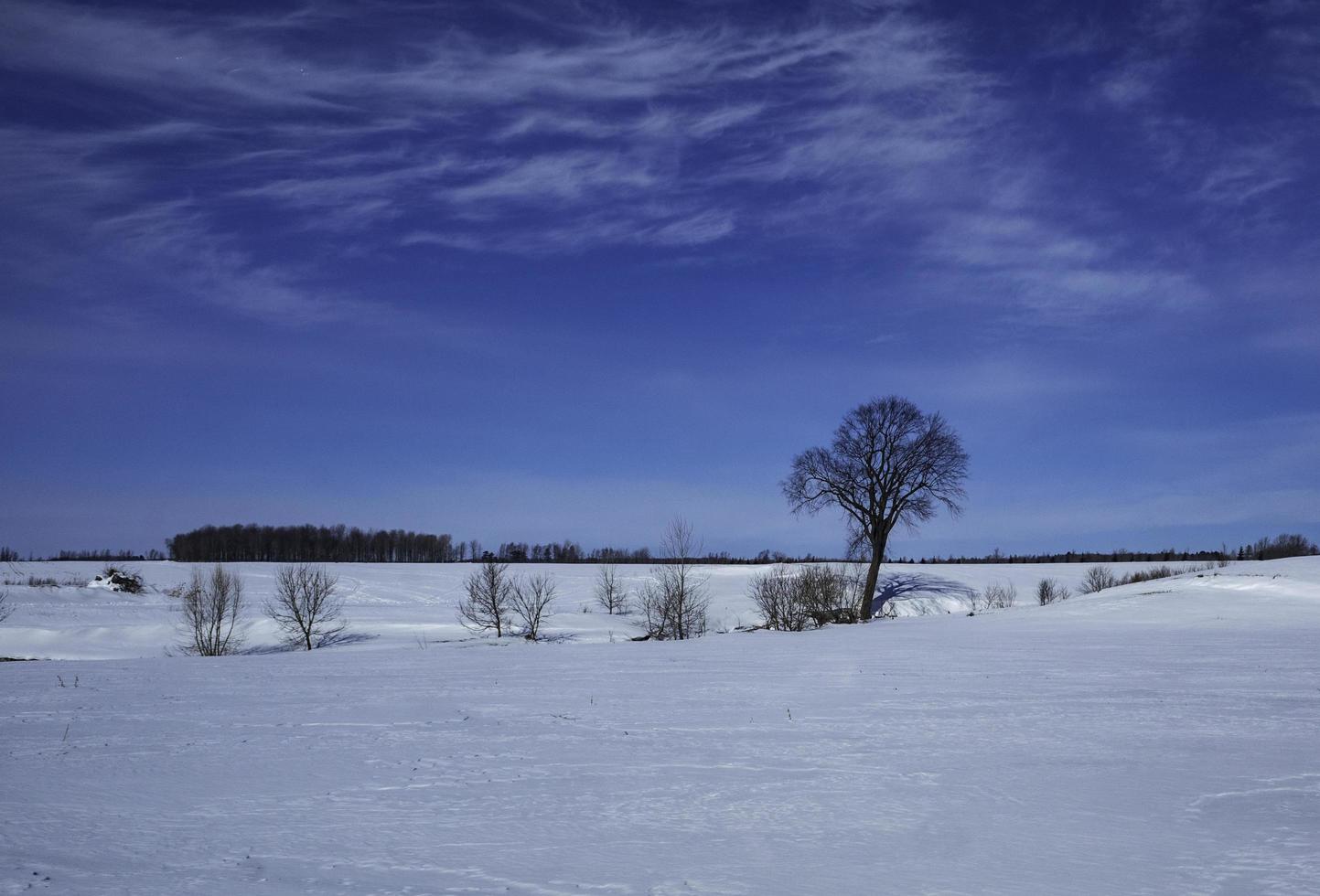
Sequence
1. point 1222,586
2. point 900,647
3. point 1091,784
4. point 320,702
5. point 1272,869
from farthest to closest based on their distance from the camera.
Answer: point 1222,586 → point 900,647 → point 320,702 → point 1091,784 → point 1272,869

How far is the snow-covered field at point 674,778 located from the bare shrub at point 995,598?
33.1 meters

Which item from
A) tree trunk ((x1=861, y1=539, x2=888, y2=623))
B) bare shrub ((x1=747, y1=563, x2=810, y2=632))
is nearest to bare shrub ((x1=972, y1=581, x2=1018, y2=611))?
tree trunk ((x1=861, y1=539, x2=888, y2=623))

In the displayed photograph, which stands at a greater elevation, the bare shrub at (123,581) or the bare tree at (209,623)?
the bare shrub at (123,581)

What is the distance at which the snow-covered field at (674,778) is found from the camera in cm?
A: 485

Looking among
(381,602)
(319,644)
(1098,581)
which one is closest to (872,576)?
(1098,581)

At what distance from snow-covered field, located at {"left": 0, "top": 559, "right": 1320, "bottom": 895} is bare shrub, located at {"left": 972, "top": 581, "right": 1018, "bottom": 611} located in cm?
3314

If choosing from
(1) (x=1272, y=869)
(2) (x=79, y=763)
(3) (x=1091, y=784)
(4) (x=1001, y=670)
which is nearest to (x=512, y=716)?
(2) (x=79, y=763)

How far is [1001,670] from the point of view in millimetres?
14828

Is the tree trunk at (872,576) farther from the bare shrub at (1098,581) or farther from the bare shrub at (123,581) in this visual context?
the bare shrub at (123,581)

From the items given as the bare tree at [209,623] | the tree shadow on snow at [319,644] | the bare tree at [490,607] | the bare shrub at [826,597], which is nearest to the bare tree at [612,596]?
the bare tree at [490,607]

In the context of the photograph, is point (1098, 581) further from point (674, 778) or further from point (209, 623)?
point (674, 778)

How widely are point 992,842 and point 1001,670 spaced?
33.5ft

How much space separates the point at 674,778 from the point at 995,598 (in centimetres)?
4764

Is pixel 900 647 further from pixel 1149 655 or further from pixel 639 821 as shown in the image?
pixel 639 821
